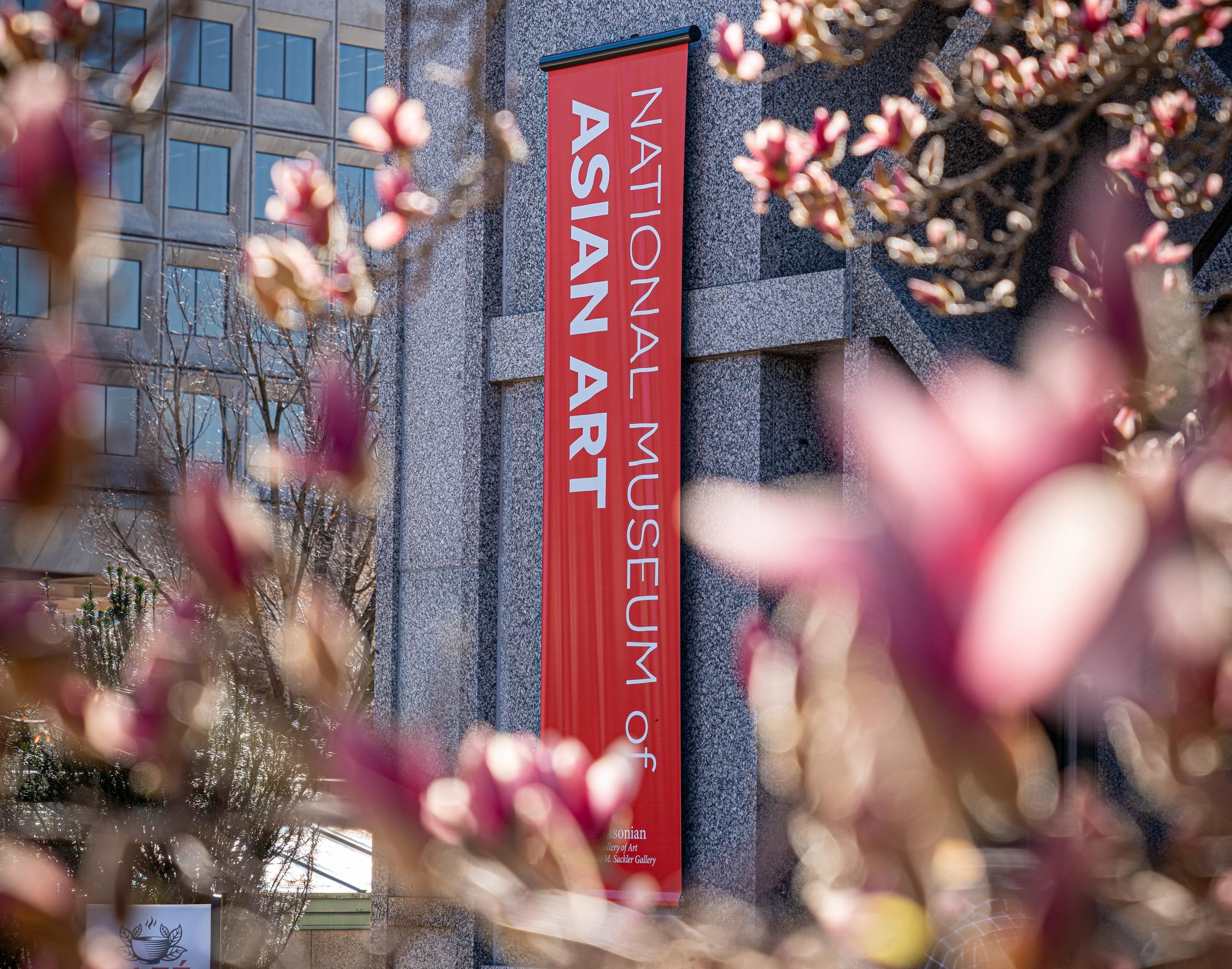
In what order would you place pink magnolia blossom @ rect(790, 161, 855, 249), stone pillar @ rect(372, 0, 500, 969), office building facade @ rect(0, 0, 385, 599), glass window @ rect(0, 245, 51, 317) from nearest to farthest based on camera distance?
1. pink magnolia blossom @ rect(790, 161, 855, 249)
2. stone pillar @ rect(372, 0, 500, 969)
3. glass window @ rect(0, 245, 51, 317)
4. office building facade @ rect(0, 0, 385, 599)

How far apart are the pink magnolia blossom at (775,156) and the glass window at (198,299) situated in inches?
710

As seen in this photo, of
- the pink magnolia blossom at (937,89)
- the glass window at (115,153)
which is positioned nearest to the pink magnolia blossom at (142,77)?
the glass window at (115,153)

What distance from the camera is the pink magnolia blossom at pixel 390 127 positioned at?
2469mm

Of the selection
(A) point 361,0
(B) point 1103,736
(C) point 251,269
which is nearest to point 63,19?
(C) point 251,269

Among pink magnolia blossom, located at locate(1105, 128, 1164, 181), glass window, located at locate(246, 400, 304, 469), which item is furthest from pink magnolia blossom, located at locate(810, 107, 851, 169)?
glass window, located at locate(246, 400, 304, 469)

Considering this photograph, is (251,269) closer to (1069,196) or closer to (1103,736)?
(1103,736)

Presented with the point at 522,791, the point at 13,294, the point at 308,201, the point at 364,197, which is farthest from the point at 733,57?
the point at 13,294

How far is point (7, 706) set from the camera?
1004mm

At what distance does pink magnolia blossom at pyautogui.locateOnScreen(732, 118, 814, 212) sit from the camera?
3996mm

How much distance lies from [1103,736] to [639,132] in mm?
3398

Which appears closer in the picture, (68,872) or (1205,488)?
(1205,488)

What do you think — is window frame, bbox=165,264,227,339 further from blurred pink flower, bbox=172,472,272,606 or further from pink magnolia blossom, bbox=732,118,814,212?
blurred pink flower, bbox=172,472,272,606

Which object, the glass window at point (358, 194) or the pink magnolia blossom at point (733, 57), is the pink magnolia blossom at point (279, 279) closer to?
the pink magnolia blossom at point (733, 57)

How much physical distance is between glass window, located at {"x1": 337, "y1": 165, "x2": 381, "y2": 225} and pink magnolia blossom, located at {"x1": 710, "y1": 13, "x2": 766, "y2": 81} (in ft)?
43.1
